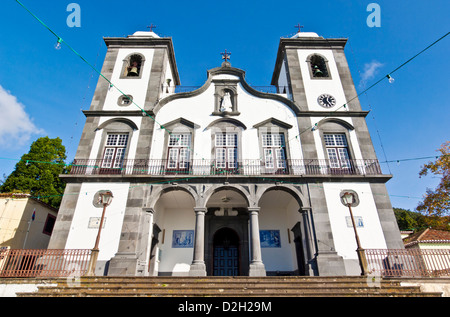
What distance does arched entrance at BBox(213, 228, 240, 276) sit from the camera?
13.1 metres

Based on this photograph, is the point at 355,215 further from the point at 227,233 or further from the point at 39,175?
the point at 39,175

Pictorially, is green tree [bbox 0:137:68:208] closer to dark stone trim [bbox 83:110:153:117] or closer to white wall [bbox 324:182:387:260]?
dark stone trim [bbox 83:110:153:117]

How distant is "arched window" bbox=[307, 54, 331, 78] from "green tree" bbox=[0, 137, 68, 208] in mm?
18045

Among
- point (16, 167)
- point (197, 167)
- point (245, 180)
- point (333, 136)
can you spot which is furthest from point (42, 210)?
point (333, 136)

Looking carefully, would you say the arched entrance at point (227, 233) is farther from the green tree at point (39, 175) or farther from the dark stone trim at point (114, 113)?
the green tree at point (39, 175)

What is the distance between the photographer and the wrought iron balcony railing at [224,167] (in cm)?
1250

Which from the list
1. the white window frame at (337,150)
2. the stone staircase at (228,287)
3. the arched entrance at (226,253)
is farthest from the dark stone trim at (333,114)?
the stone staircase at (228,287)

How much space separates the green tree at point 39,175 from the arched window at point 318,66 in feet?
59.2

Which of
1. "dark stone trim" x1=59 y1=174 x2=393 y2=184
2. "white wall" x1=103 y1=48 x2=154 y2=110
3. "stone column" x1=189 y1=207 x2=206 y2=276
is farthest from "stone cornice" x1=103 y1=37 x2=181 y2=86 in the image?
"stone column" x1=189 y1=207 x2=206 y2=276

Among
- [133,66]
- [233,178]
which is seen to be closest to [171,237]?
[233,178]

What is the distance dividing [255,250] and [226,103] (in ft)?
25.5

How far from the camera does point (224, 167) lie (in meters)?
12.9
